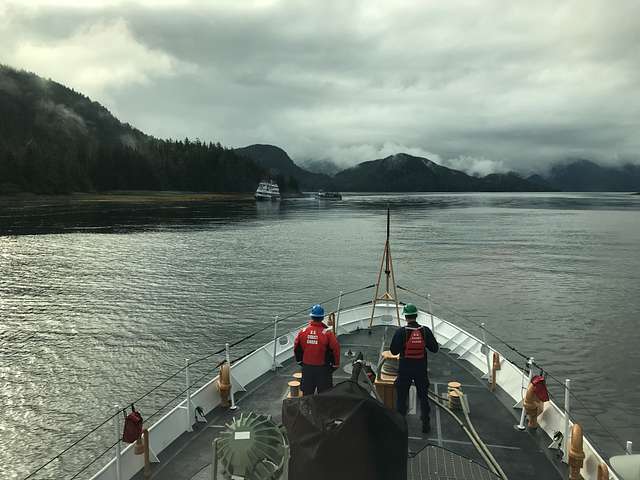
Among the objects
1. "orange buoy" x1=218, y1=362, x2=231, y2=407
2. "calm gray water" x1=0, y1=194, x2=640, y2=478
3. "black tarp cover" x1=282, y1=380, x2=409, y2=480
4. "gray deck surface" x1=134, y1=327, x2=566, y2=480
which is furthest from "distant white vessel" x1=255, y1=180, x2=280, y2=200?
"black tarp cover" x1=282, y1=380, x2=409, y2=480

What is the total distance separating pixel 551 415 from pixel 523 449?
1087 millimetres

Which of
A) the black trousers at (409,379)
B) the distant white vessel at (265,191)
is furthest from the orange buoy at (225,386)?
the distant white vessel at (265,191)

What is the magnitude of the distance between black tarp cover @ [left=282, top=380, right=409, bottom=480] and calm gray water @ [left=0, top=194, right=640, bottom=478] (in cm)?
1278

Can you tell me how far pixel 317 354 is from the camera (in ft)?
28.8

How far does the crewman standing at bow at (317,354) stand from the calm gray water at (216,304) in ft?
33.3

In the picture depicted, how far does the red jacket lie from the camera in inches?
343

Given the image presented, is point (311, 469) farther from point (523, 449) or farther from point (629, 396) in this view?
point (629, 396)

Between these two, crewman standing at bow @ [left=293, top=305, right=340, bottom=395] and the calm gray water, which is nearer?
crewman standing at bow @ [left=293, top=305, right=340, bottom=395]

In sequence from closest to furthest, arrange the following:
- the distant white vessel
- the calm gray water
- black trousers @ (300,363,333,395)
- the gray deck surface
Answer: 1. the gray deck surface
2. black trousers @ (300,363,333,395)
3. the calm gray water
4. the distant white vessel

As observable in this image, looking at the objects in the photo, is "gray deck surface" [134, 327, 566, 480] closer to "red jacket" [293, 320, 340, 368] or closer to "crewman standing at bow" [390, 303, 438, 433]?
"crewman standing at bow" [390, 303, 438, 433]

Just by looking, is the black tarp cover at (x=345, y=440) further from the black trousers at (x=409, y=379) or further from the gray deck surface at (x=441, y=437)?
the black trousers at (x=409, y=379)

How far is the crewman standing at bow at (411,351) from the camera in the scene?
9.00 meters

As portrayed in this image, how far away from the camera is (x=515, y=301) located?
117 feet

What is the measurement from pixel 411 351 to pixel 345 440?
4.51 m
